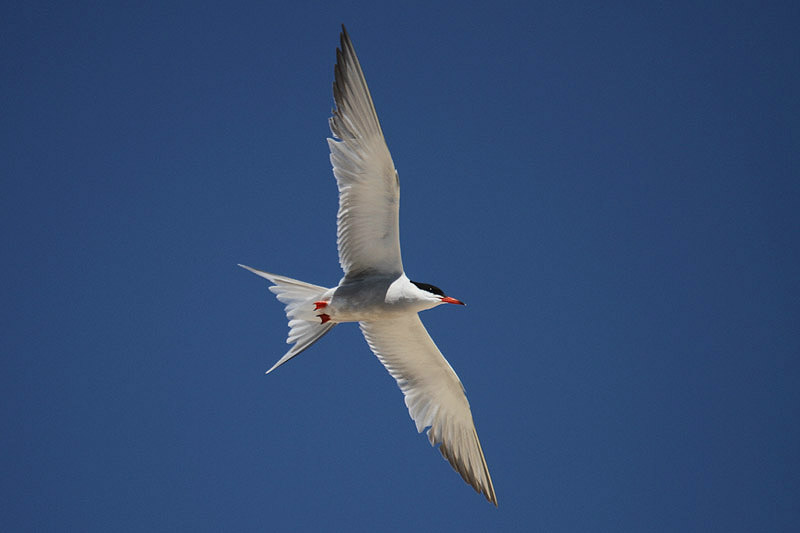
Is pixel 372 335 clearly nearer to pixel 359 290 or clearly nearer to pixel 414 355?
pixel 414 355

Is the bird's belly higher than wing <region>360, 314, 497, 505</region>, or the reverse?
the bird's belly

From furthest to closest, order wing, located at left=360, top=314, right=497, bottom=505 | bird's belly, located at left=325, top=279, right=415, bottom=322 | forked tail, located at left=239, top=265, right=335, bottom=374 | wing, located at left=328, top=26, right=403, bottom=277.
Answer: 1. wing, located at left=360, top=314, right=497, bottom=505
2. forked tail, located at left=239, top=265, right=335, bottom=374
3. bird's belly, located at left=325, top=279, right=415, bottom=322
4. wing, located at left=328, top=26, right=403, bottom=277

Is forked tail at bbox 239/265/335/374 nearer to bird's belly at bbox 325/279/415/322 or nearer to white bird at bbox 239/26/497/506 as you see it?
white bird at bbox 239/26/497/506

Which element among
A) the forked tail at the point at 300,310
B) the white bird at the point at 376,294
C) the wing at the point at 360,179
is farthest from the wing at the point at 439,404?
the wing at the point at 360,179

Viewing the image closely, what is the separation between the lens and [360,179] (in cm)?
436

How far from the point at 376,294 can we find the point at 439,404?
1.23 m

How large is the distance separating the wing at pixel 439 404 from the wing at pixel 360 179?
30.6 inches

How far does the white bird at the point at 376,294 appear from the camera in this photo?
426cm

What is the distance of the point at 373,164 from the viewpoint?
4.31m

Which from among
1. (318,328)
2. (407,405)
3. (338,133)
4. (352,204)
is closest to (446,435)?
(407,405)

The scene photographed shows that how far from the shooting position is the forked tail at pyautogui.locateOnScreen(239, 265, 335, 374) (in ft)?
15.3

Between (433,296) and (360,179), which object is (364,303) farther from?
(360,179)

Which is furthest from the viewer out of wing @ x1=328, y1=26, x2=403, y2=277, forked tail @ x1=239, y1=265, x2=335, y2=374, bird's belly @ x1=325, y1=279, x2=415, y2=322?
forked tail @ x1=239, y1=265, x2=335, y2=374

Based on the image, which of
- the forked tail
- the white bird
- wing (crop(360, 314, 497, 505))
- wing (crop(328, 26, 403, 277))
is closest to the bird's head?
the white bird
